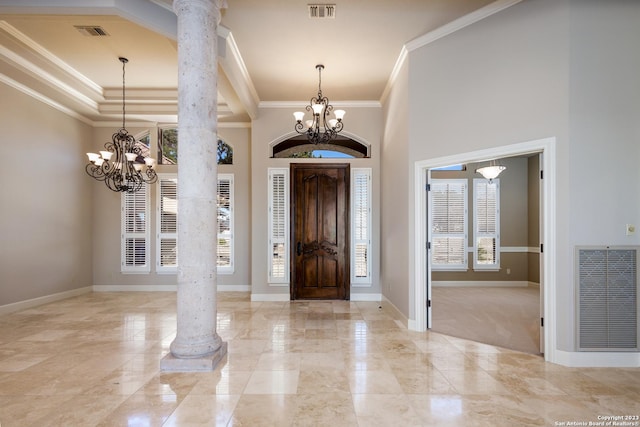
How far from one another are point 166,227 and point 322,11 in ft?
18.2

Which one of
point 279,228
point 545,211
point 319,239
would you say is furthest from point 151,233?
point 545,211

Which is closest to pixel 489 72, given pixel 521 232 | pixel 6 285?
pixel 521 232

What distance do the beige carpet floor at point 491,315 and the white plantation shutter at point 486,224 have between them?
2.31 ft

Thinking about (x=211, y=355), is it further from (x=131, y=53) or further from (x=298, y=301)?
(x=131, y=53)

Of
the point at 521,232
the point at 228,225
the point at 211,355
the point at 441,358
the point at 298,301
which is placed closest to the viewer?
the point at 211,355

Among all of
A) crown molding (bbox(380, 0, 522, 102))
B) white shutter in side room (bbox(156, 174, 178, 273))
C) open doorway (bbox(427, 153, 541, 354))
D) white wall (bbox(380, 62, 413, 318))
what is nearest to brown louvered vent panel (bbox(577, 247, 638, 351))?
white wall (bbox(380, 62, 413, 318))

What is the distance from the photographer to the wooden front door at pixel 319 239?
21.9ft

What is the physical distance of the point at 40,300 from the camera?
6.14 m

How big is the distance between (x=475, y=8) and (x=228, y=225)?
582 centimetres

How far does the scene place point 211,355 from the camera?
3398 mm

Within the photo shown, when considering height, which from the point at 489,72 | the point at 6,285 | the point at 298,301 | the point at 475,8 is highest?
the point at 475,8

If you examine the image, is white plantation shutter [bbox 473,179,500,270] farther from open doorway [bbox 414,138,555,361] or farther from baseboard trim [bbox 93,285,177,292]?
baseboard trim [bbox 93,285,177,292]

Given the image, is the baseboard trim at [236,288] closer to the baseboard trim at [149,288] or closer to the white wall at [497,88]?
the baseboard trim at [149,288]

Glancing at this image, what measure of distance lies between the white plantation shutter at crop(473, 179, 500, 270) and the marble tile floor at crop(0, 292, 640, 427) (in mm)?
4488
